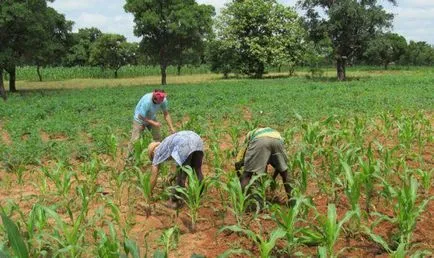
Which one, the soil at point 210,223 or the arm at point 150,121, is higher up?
the arm at point 150,121

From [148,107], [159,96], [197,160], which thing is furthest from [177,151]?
[148,107]

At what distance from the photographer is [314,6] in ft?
124

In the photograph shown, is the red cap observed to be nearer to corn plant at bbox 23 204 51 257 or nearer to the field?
the field

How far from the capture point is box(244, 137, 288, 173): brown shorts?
593 cm

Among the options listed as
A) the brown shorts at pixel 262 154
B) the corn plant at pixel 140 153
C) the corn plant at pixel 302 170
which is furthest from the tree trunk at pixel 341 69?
the brown shorts at pixel 262 154

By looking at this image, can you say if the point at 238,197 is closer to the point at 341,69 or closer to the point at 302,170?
the point at 302,170

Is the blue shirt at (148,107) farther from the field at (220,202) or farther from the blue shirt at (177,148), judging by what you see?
the blue shirt at (177,148)

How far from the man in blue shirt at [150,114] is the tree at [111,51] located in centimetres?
4751

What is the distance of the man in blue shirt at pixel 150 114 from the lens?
8.47m

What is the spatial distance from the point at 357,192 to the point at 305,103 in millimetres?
12746

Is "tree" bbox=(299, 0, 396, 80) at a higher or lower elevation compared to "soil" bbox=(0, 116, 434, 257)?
higher

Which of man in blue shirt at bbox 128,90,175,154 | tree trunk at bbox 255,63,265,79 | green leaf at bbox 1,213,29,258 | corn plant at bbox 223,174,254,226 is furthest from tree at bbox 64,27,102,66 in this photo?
green leaf at bbox 1,213,29,258

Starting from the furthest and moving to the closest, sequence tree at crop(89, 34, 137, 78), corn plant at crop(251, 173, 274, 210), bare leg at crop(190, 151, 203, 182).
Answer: tree at crop(89, 34, 137, 78)
bare leg at crop(190, 151, 203, 182)
corn plant at crop(251, 173, 274, 210)

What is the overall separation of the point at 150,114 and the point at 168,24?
26.8 m
